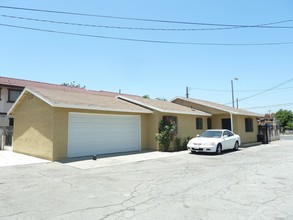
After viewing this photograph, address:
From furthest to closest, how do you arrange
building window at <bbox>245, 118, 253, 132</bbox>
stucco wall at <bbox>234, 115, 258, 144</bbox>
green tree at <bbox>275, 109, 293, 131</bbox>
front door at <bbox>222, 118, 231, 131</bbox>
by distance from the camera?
green tree at <bbox>275, 109, 293, 131</bbox>, building window at <bbox>245, 118, 253, 132</bbox>, front door at <bbox>222, 118, 231, 131</bbox>, stucco wall at <bbox>234, 115, 258, 144</bbox>

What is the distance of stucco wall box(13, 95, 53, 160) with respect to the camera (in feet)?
41.3

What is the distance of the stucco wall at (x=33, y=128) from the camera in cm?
1258

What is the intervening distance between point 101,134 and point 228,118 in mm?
12816

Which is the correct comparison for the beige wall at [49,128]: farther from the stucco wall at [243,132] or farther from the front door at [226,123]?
the stucco wall at [243,132]

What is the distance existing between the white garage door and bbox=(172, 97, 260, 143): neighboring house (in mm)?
8114

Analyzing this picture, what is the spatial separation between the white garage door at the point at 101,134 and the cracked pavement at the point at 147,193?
3.30 metres

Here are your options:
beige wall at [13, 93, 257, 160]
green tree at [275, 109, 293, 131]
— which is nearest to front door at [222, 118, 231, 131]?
beige wall at [13, 93, 257, 160]

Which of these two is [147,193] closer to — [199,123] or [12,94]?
[199,123]

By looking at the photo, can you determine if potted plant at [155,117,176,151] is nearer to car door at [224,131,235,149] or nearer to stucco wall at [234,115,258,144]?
car door at [224,131,235,149]

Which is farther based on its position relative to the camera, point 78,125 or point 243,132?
point 243,132

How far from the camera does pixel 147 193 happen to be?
6312mm

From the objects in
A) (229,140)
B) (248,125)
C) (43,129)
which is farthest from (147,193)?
(248,125)

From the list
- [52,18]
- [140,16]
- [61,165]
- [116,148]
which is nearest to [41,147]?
[61,165]

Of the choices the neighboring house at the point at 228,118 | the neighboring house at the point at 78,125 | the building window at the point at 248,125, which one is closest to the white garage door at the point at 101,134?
the neighboring house at the point at 78,125
